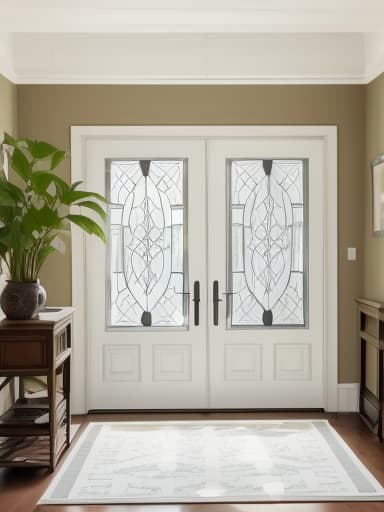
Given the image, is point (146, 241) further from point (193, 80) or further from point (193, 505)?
point (193, 505)

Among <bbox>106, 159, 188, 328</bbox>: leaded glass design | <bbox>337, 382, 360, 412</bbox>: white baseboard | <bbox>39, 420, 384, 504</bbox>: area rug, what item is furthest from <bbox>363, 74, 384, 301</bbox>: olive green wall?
<bbox>106, 159, 188, 328</bbox>: leaded glass design

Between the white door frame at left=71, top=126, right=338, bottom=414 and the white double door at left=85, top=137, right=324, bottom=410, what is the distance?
0.17ft

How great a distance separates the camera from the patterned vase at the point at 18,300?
3686 mm

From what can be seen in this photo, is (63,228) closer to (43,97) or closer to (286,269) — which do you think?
(43,97)

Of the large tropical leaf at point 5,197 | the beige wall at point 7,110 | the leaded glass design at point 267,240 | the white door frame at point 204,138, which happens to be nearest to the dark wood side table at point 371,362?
the white door frame at point 204,138

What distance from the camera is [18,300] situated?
12.1 feet

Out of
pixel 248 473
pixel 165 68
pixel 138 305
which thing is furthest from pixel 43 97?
pixel 248 473

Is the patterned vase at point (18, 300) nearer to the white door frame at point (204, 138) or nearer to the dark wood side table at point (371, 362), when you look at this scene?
the white door frame at point (204, 138)

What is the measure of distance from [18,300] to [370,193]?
273 centimetres

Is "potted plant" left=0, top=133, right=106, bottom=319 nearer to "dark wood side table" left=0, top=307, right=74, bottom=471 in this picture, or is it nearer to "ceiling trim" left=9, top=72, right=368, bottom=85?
"dark wood side table" left=0, top=307, right=74, bottom=471

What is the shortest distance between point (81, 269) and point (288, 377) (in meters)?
1.87

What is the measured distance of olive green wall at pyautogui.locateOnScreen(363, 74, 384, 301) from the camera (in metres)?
4.59

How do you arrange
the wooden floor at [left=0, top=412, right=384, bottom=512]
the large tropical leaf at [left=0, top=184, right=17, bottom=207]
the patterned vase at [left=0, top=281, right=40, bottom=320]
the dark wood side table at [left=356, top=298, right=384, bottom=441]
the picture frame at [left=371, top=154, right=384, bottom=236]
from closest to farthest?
the wooden floor at [left=0, top=412, right=384, bottom=512], the large tropical leaf at [left=0, top=184, right=17, bottom=207], the patterned vase at [left=0, top=281, right=40, bottom=320], the dark wood side table at [left=356, top=298, right=384, bottom=441], the picture frame at [left=371, top=154, right=384, bottom=236]

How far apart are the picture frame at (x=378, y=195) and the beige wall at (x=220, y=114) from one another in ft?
1.00
